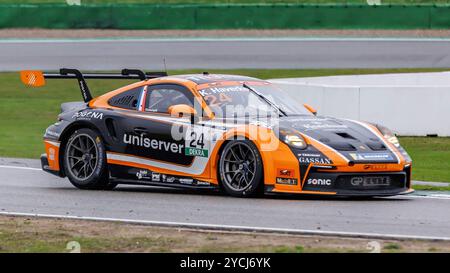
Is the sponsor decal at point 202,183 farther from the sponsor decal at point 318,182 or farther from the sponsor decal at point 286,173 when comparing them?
the sponsor decal at point 318,182

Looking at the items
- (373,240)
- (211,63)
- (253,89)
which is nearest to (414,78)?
(211,63)

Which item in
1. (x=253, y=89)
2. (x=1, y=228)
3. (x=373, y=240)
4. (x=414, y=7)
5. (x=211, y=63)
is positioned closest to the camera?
(x=373, y=240)

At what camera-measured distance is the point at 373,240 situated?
28.8ft

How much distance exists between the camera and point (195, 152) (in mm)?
11938

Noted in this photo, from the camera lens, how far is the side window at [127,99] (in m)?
12.8

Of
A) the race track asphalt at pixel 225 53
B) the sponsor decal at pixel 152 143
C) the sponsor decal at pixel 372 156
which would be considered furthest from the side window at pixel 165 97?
the race track asphalt at pixel 225 53

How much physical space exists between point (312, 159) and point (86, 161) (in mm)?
3000

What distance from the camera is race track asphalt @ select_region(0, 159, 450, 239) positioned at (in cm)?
967

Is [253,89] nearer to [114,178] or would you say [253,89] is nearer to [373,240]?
[114,178]

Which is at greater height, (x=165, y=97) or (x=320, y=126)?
(x=165, y=97)

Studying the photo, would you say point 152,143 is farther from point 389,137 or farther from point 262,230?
point 262,230

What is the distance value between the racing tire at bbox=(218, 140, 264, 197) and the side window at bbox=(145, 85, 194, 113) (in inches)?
38.4

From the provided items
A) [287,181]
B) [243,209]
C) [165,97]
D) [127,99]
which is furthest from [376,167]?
[127,99]

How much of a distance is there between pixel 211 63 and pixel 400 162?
18340mm
